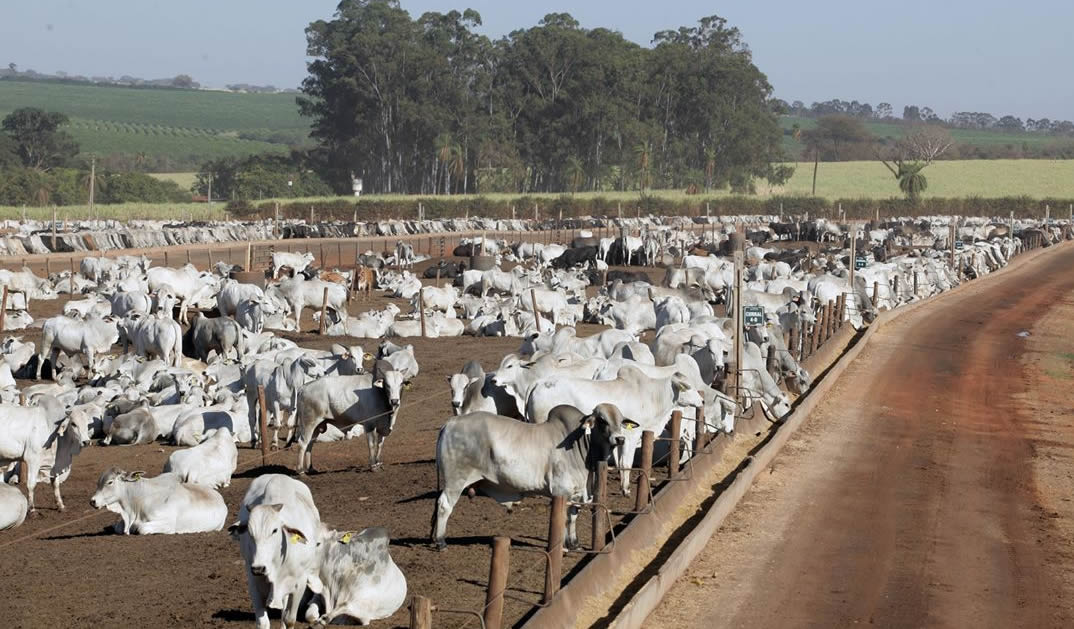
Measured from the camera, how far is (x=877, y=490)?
18.2 m

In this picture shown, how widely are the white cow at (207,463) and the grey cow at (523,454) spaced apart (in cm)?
565

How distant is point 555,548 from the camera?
11125 millimetres

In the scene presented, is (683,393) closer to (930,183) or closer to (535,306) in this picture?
(535,306)

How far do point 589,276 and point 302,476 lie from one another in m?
36.8

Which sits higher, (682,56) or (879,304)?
(682,56)

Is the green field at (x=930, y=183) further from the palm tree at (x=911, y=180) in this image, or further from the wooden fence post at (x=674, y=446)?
the wooden fence post at (x=674, y=446)

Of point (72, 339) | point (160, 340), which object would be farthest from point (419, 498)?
point (72, 339)

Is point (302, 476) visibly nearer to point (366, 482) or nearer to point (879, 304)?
point (366, 482)

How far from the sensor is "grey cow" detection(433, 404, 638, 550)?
13.2 metres

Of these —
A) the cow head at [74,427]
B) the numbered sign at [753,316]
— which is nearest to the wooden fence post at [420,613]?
the cow head at [74,427]

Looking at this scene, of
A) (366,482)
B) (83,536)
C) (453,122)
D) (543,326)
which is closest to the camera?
(83,536)

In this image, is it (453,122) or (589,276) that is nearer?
(589,276)

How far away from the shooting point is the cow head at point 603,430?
515 inches

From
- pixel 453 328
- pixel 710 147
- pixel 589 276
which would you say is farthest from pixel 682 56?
pixel 453 328
